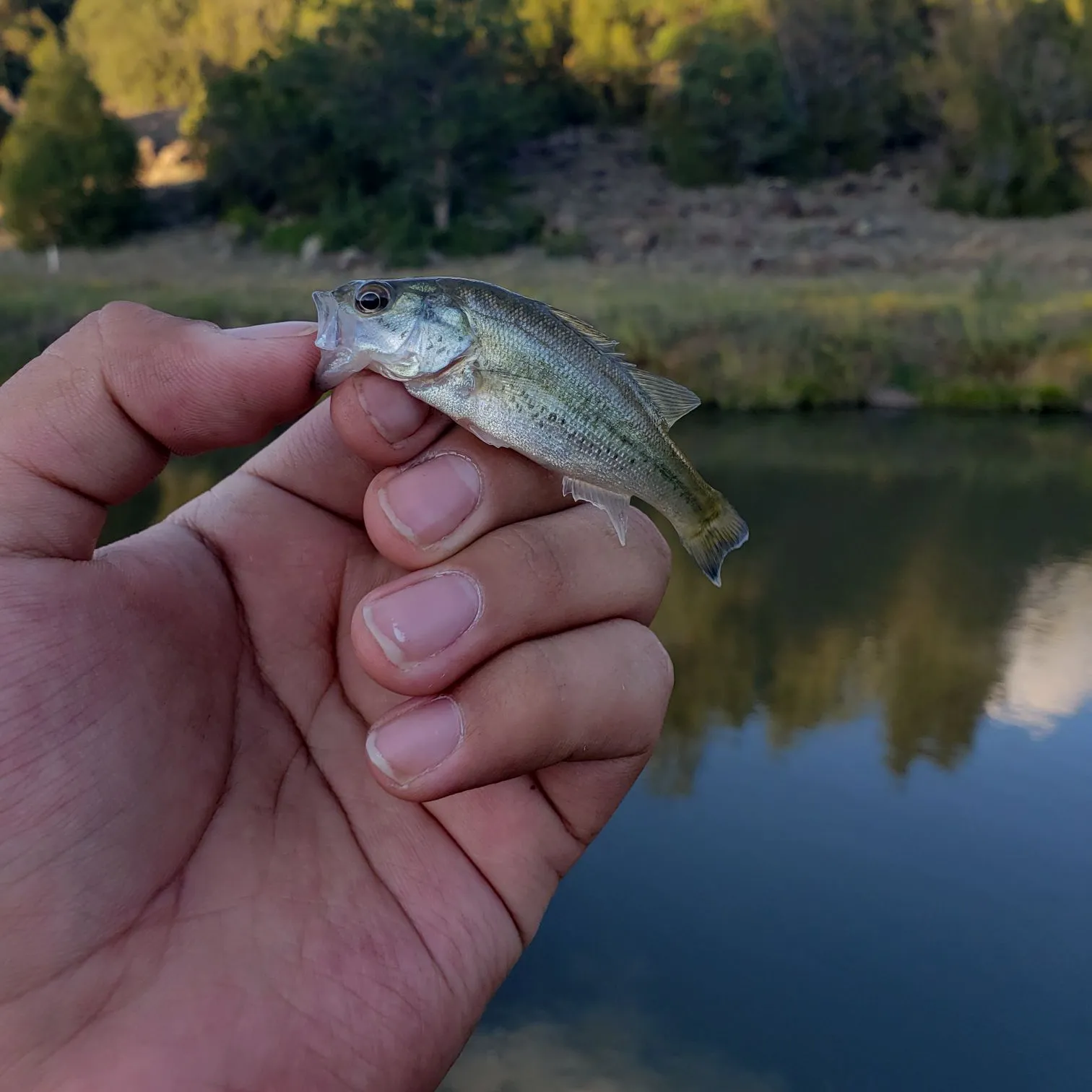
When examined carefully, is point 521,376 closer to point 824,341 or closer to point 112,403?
point 112,403

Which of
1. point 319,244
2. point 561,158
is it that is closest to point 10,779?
point 319,244

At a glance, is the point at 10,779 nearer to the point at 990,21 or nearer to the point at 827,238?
the point at 827,238

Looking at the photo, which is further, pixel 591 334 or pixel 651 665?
pixel 651 665

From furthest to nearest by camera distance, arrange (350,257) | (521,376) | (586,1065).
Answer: (350,257) < (586,1065) < (521,376)

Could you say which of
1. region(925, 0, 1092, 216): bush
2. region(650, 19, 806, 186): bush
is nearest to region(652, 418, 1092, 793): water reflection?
region(925, 0, 1092, 216): bush

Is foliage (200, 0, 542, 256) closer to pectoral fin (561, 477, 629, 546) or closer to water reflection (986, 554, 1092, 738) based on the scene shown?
water reflection (986, 554, 1092, 738)

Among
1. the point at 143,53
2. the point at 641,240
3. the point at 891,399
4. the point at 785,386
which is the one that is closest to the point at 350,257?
the point at 641,240
